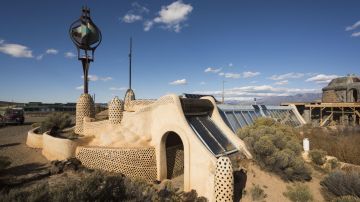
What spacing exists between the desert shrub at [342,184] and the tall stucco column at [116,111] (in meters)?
11.9

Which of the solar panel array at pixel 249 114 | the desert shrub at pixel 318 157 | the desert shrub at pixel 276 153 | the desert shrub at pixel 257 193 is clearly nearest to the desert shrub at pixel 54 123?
the solar panel array at pixel 249 114

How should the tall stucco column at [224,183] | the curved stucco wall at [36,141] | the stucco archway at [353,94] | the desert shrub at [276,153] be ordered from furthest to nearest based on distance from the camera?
the stucco archway at [353,94] < the curved stucco wall at [36,141] < the desert shrub at [276,153] < the tall stucco column at [224,183]

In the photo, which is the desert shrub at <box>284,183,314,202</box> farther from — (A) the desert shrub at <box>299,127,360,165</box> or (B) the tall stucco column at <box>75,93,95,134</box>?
Result: (B) the tall stucco column at <box>75,93,95,134</box>

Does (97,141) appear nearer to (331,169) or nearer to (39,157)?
(39,157)

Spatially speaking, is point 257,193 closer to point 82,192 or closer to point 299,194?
Answer: point 299,194

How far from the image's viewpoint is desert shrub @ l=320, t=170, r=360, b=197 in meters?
11.0

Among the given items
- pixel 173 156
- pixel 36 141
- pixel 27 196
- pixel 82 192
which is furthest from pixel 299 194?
pixel 36 141

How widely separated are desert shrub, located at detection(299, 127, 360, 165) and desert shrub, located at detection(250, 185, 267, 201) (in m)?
7.94

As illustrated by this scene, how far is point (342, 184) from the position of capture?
37.3 feet

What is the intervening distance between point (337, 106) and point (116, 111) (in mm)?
23035

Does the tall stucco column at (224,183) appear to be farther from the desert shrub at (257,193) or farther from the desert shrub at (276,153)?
the desert shrub at (276,153)

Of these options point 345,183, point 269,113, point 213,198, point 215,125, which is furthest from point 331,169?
point 269,113

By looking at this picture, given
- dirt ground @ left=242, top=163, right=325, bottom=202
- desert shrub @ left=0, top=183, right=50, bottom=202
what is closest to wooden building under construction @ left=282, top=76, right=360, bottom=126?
dirt ground @ left=242, top=163, right=325, bottom=202

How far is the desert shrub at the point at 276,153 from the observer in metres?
12.9
